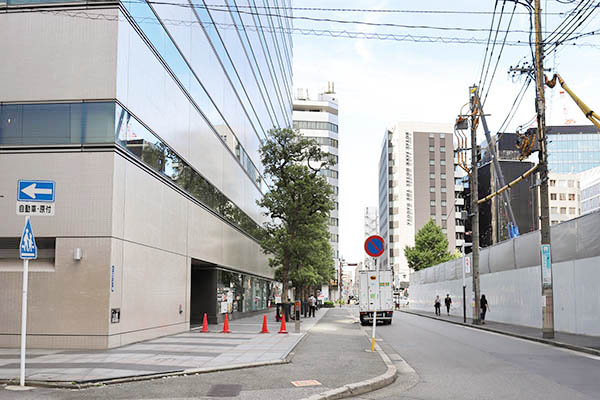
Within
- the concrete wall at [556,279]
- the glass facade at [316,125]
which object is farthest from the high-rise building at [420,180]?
the concrete wall at [556,279]

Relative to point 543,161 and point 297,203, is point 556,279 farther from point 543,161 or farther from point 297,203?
point 297,203

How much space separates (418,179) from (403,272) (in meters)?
19.4

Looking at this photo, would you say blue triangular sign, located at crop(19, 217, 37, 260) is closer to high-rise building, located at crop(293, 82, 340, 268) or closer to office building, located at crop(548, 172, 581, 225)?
high-rise building, located at crop(293, 82, 340, 268)

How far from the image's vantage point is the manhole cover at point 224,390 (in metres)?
Result: 9.17

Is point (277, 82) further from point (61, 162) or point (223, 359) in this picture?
point (223, 359)

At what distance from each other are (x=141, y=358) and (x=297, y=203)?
66.4ft

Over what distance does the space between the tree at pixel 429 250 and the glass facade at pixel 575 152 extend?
70.7 m

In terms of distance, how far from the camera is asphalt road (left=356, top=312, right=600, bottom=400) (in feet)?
31.9

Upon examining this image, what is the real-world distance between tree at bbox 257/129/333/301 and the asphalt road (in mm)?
13872

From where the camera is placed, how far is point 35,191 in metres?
10.2

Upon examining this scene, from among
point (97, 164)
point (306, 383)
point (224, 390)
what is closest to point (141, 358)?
point (224, 390)

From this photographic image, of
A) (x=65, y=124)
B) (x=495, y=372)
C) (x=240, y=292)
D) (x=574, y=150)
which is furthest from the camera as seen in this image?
(x=574, y=150)

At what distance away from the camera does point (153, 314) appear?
62.6ft

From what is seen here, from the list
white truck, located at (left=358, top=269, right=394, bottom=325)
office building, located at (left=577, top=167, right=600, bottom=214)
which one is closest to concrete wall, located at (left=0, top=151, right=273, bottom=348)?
white truck, located at (left=358, top=269, right=394, bottom=325)
